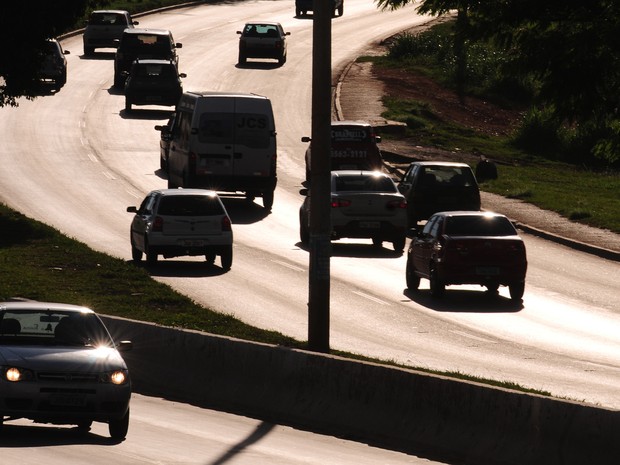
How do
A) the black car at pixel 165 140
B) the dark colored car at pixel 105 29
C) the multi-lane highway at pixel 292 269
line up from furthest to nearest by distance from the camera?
1. the dark colored car at pixel 105 29
2. the black car at pixel 165 140
3. the multi-lane highway at pixel 292 269

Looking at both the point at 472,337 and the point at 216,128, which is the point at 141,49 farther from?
the point at 472,337

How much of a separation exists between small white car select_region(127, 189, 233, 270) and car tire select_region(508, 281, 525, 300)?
6104mm

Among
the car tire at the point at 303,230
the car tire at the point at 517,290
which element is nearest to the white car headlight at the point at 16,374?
the car tire at the point at 517,290

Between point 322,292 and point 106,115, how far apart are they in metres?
39.7

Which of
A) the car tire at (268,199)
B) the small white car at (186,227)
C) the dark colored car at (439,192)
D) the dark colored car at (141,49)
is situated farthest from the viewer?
the dark colored car at (141,49)

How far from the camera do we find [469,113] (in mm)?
63250

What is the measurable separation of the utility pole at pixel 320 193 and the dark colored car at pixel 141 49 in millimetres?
43509

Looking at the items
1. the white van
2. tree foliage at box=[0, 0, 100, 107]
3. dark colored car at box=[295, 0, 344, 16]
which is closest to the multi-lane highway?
the white van

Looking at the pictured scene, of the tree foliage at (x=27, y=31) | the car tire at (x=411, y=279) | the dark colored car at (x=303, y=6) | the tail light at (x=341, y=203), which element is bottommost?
the dark colored car at (x=303, y=6)

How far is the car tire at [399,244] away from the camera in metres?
36.9

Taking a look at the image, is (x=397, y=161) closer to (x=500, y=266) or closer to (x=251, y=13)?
(x=500, y=266)

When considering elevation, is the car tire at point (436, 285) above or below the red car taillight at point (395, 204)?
above

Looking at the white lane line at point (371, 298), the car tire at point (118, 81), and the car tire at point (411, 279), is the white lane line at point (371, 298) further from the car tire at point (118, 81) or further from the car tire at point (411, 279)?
the car tire at point (118, 81)

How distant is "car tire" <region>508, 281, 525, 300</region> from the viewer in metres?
29.9
